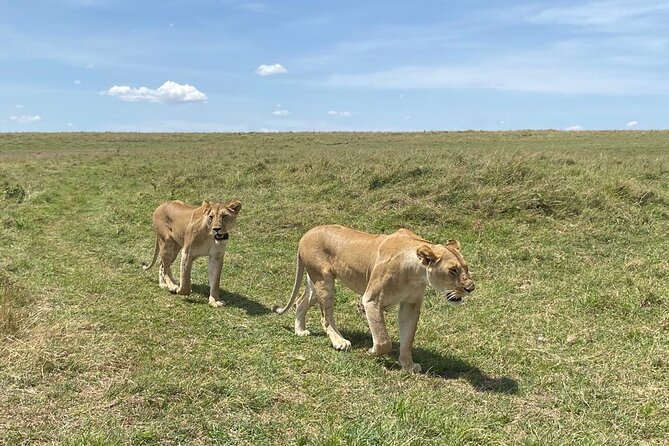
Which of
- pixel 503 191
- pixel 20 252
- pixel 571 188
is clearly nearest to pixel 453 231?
pixel 503 191

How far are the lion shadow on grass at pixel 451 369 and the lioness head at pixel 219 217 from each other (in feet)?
8.71

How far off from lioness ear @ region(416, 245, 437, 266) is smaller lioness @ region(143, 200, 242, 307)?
3685 mm

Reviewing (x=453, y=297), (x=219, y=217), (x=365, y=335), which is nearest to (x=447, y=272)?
(x=453, y=297)

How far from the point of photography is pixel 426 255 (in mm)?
5516

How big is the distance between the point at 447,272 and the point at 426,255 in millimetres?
264

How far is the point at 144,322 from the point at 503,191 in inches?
395

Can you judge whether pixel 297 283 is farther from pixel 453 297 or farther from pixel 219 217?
pixel 453 297

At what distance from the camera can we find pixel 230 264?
11453 millimetres

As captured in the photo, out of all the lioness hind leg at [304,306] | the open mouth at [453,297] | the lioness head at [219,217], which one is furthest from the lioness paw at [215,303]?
the open mouth at [453,297]

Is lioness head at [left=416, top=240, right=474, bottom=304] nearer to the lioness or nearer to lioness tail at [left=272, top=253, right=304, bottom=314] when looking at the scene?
the lioness

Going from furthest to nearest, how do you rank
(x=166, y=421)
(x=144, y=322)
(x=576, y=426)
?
(x=144, y=322) < (x=576, y=426) < (x=166, y=421)

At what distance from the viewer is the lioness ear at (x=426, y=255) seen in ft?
18.1

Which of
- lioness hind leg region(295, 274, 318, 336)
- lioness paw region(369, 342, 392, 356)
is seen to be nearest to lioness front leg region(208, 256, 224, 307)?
lioness hind leg region(295, 274, 318, 336)

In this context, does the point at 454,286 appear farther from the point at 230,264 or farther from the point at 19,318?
the point at 230,264
